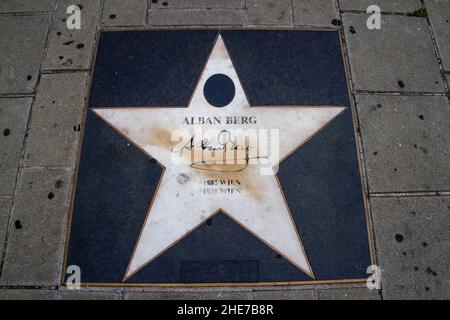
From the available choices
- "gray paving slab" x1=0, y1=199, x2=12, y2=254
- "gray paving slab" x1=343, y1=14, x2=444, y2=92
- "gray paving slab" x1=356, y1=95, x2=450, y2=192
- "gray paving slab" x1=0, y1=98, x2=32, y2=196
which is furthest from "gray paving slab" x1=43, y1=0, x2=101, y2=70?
"gray paving slab" x1=356, y1=95, x2=450, y2=192

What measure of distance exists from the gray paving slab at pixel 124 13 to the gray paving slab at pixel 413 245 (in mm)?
2935

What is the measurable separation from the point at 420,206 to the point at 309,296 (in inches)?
49.9

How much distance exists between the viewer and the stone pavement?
2.52 metres

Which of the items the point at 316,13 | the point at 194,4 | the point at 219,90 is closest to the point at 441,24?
the point at 316,13

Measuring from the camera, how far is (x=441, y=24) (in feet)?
10.8

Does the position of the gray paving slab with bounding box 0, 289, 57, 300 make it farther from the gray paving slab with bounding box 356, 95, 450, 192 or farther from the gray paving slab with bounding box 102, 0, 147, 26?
the gray paving slab with bounding box 356, 95, 450, 192

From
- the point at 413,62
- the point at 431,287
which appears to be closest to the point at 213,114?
the point at 413,62

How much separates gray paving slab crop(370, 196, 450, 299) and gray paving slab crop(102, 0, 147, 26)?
2.93 m

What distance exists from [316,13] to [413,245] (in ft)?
8.06

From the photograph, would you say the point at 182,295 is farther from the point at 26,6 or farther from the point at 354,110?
the point at 26,6

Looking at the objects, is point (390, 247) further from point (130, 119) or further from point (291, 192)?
point (130, 119)

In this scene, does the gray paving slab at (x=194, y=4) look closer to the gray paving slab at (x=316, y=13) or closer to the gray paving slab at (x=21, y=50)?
the gray paving slab at (x=316, y=13)
